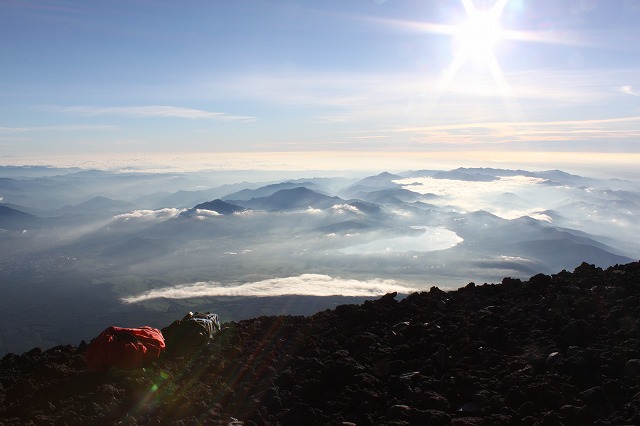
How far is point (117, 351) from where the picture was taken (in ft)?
35.4

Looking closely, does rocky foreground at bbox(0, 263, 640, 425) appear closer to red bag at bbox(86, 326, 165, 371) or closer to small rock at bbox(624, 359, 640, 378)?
small rock at bbox(624, 359, 640, 378)

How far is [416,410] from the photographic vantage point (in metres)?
Result: 7.45

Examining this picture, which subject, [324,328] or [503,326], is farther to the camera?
[324,328]

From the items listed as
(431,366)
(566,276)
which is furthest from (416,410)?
(566,276)

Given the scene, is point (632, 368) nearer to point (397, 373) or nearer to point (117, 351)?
point (397, 373)

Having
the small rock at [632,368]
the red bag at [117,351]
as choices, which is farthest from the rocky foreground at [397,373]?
the red bag at [117,351]

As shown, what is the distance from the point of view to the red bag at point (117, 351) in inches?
421

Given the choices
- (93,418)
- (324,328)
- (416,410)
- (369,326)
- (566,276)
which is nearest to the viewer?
(416,410)

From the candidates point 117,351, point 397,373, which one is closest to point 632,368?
point 397,373

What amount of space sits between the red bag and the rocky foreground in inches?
16.0

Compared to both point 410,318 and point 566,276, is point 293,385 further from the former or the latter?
point 566,276

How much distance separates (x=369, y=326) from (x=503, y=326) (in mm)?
3540

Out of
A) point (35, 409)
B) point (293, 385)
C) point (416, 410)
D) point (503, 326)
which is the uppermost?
point (503, 326)

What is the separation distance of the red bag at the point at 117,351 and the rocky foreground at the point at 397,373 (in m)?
0.41
